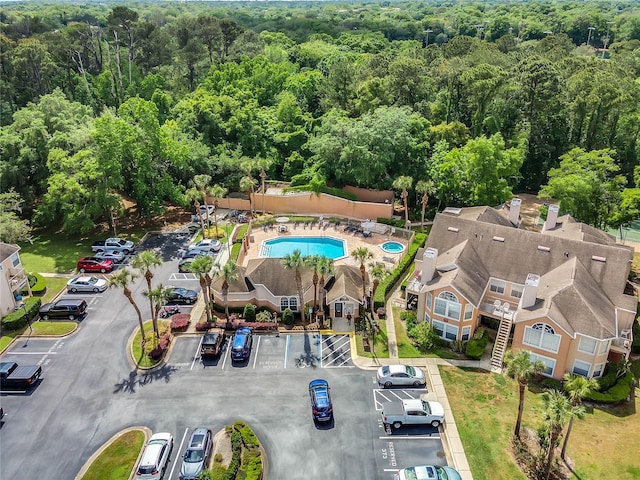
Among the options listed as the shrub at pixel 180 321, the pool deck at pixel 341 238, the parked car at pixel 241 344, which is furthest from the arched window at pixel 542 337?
the shrub at pixel 180 321

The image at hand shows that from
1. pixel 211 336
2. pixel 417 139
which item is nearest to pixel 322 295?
pixel 211 336

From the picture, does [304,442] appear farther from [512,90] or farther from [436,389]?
[512,90]

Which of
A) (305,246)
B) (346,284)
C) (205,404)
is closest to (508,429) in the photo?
(346,284)

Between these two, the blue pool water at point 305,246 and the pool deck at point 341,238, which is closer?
the pool deck at point 341,238

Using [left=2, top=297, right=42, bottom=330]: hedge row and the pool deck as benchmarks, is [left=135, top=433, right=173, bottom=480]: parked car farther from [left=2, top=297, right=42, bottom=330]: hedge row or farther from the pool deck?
the pool deck

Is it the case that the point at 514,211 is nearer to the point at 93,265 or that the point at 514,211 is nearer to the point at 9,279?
the point at 93,265

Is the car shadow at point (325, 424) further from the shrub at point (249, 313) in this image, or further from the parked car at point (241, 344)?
the shrub at point (249, 313)
